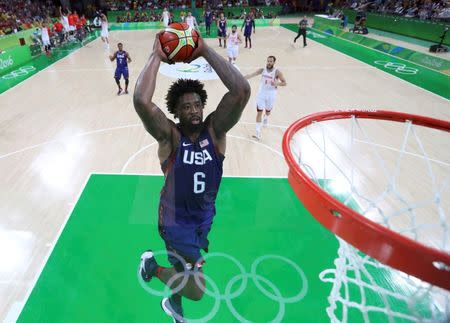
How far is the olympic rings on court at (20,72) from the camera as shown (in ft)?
35.8

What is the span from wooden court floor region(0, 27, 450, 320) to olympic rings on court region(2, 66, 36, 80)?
0.71 metres

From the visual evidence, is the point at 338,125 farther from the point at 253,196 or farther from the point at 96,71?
the point at 96,71

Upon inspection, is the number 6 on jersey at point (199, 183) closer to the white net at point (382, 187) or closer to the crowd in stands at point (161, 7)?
the white net at point (382, 187)

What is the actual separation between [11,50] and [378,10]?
23170mm

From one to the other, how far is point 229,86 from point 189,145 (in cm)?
56

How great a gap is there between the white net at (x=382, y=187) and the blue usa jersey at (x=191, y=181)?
0.93m

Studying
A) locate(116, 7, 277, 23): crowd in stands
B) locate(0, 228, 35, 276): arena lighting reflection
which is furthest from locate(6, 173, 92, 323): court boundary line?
locate(116, 7, 277, 23): crowd in stands

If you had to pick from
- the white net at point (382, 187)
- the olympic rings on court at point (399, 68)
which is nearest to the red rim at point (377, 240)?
the white net at point (382, 187)

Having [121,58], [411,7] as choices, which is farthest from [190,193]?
[411,7]

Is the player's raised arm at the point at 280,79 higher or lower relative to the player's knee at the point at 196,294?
higher

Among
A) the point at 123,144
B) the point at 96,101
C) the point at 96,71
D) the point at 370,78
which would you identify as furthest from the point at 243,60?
the point at 123,144

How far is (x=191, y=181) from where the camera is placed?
8.54 ft

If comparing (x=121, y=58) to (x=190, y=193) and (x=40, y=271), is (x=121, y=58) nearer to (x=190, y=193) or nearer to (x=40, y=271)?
(x=40, y=271)

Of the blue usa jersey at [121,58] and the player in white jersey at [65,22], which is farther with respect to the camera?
the player in white jersey at [65,22]
